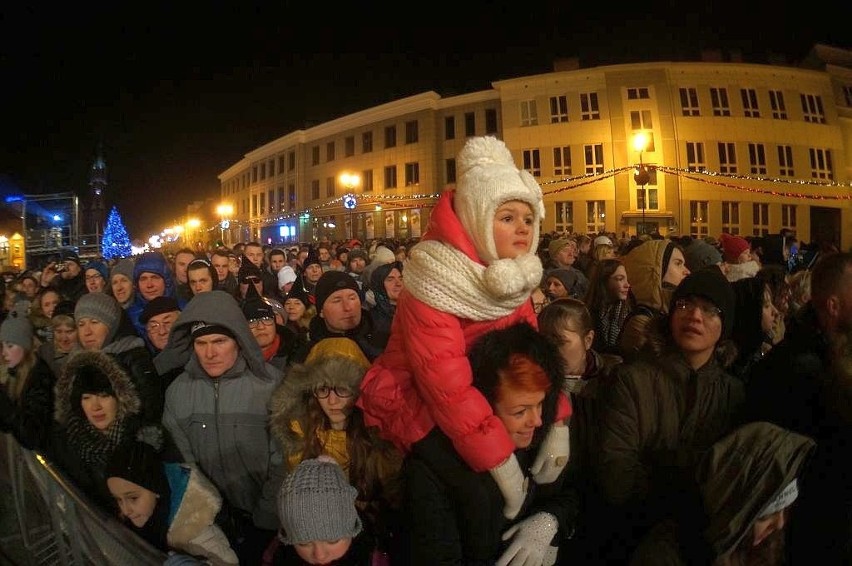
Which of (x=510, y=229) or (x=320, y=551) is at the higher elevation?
(x=510, y=229)

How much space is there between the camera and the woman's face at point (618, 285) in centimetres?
402

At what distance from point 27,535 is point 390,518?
2.50 metres

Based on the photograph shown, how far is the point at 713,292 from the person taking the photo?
7.77 feet

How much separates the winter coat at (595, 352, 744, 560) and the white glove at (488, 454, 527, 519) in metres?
0.61

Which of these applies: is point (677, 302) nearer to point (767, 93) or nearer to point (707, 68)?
point (707, 68)

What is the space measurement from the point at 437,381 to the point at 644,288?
2.79 m

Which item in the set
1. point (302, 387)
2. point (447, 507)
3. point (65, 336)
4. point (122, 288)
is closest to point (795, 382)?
point (447, 507)

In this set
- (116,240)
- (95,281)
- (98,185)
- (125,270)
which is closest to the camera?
(125,270)

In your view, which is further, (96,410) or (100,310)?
(100,310)

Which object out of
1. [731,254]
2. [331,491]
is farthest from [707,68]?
[331,491]

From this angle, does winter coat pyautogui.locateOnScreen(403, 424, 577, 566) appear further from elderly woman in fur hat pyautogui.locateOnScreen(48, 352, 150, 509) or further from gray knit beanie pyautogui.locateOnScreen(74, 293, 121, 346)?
gray knit beanie pyautogui.locateOnScreen(74, 293, 121, 346)

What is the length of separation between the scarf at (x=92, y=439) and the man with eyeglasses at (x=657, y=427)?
2.70m

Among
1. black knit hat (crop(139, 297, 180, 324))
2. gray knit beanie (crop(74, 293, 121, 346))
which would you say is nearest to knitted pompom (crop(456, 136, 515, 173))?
black knit hat (crop(139, 297, 180, 324))

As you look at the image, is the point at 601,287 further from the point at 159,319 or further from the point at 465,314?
the point at 159,319
